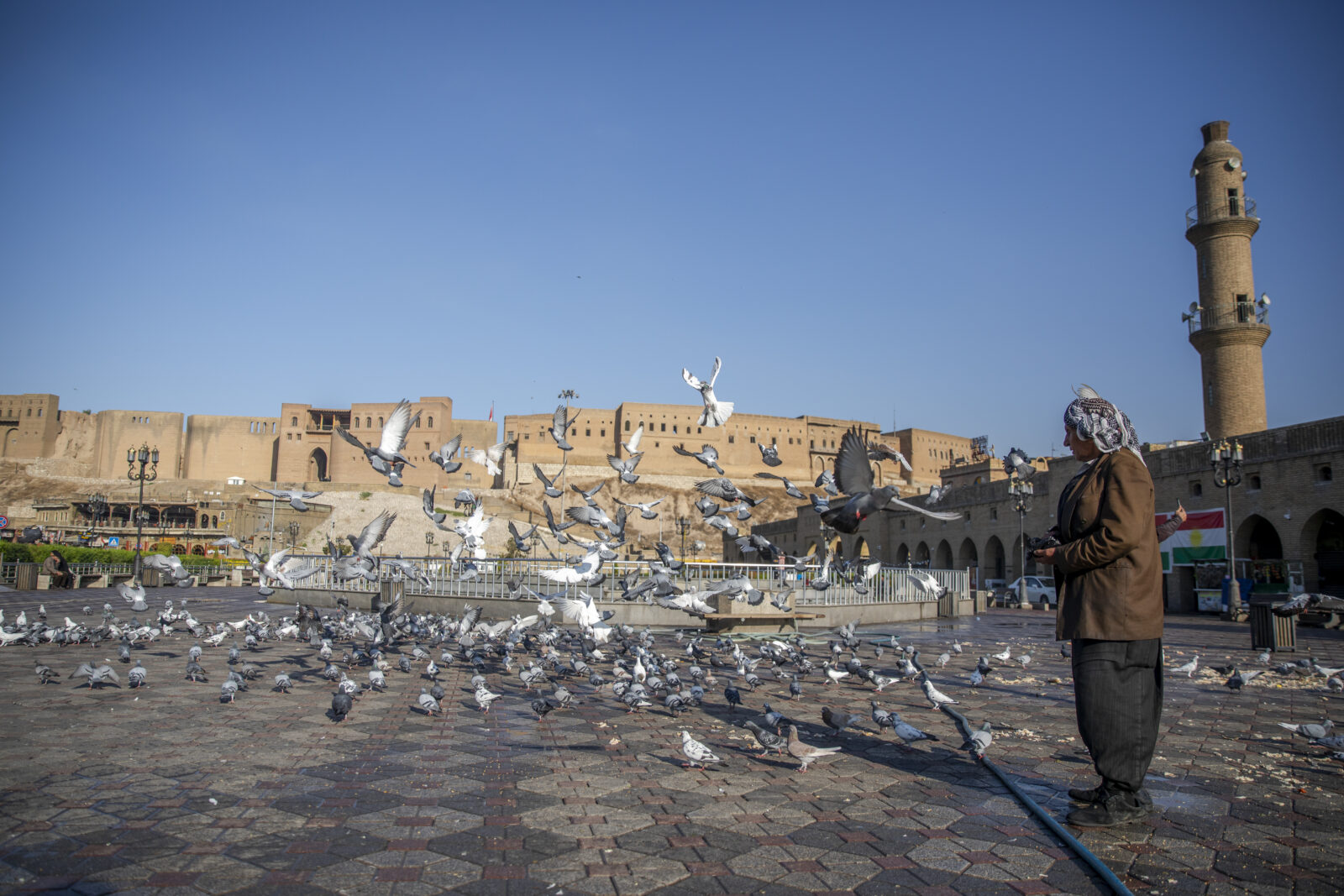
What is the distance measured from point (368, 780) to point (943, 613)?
19306mm

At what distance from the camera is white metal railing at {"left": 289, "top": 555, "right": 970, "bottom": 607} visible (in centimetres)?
1622

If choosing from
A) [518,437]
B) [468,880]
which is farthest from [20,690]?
[518,437]

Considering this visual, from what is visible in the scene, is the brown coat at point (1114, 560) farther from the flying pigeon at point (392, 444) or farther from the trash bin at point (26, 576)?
the trash bin at point (26, 576)

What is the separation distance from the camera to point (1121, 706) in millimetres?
3982

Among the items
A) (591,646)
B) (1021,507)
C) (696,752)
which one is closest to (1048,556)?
(696,752)

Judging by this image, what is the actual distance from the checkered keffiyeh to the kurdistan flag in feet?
84.7

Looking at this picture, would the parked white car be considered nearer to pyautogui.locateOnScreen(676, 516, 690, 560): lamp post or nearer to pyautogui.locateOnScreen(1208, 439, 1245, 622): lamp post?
pyautogui.locateOnScreen(1208, 439, 1245, 622): lamp post

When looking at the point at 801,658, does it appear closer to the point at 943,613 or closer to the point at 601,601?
the point at 601,601

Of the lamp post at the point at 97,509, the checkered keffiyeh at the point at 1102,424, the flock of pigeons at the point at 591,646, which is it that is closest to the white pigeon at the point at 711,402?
the flock of pigeons at the point at 591,646

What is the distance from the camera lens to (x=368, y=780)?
185 inches

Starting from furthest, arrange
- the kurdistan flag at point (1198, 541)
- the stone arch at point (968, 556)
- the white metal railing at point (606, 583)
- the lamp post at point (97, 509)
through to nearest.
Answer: the lamp post at point (97, 509)
the stone arch at point (968, 556)
the kurdistan flag at point (1198, 541)
the white metal railing at point (606, 583)

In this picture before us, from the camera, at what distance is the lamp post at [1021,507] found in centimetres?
3077

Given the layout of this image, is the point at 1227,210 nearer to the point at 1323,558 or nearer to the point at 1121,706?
the point at 1323,558

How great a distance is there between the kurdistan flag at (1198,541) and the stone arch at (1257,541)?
35.6 inches
